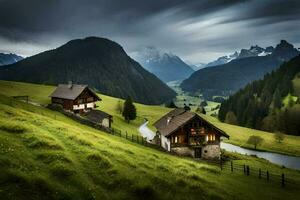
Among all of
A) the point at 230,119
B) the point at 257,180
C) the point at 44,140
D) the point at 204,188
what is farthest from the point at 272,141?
the point at 44,140

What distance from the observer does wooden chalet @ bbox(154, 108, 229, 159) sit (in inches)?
2849

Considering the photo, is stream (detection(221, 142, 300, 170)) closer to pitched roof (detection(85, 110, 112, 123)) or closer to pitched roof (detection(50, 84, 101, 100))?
pitched roof (detection(85, 110, 112, 123))

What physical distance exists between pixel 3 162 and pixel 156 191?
50.5 ft

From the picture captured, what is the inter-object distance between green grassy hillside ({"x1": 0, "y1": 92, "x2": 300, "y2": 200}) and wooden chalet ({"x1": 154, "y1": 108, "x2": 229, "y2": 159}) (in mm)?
26488

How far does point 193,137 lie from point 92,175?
4505cm

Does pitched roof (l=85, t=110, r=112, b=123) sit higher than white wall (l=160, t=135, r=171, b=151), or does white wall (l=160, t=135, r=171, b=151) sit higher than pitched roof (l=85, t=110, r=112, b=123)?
pitched roof (l=85, t=110, r=112, b=123)

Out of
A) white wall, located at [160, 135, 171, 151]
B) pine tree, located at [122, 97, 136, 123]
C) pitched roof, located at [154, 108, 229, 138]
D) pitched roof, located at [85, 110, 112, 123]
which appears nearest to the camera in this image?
white wall, located at [160, 135, 171, 151]

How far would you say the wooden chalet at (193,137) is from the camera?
237 ft

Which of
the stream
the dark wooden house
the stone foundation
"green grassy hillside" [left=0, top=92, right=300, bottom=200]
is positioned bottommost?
the stream

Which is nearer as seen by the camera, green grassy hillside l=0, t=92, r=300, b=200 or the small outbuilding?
green grassy hillside l=0, t=92, r=300, b=200

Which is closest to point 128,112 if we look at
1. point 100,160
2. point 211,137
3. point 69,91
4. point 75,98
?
point 69,91

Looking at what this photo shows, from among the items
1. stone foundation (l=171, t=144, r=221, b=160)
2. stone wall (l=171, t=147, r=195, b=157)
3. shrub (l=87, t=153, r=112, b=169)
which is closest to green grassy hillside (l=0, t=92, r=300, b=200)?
shrub (l=87, t=153, r=112, b=169)

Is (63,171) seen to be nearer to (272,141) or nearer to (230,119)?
(272,141)

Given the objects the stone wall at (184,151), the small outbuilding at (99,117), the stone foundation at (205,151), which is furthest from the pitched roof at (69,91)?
the stone foundation at (205,151)
